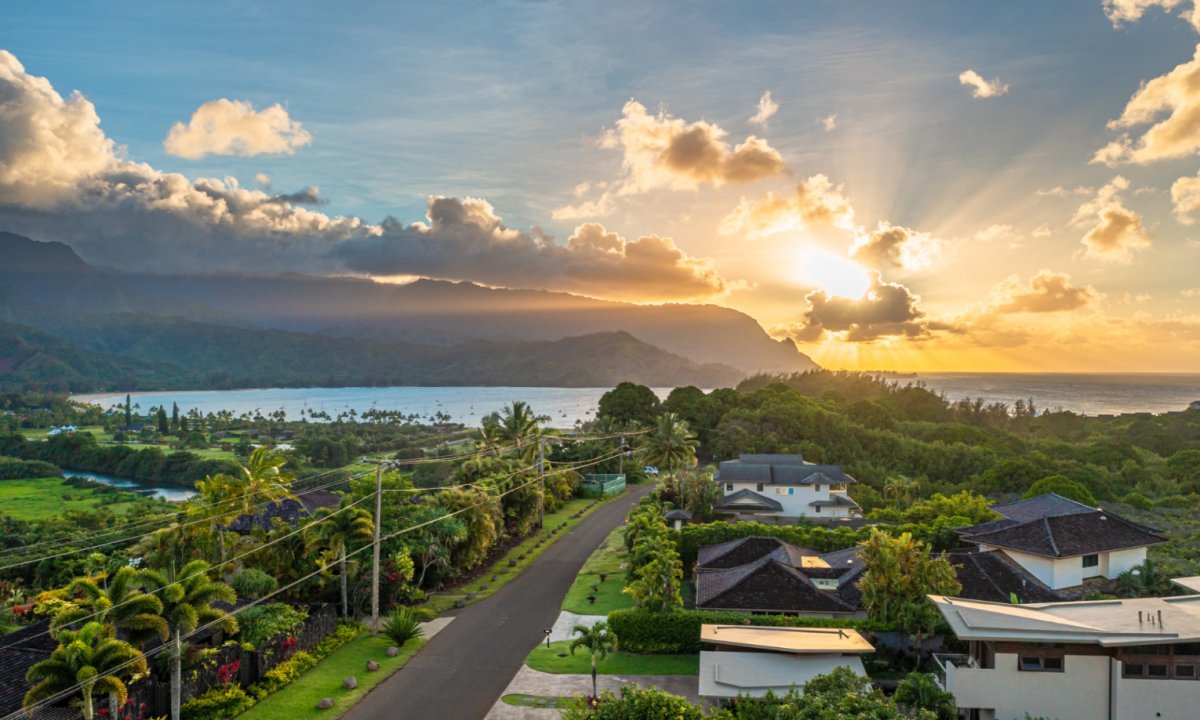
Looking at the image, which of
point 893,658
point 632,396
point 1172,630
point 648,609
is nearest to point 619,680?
point 648,609

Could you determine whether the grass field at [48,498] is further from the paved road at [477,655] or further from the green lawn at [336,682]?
the green lawn at [336,682]

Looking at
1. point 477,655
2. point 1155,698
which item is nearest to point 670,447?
point 477,655

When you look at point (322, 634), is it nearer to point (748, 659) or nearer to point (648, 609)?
point (648, 609)

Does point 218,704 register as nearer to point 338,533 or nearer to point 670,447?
point 338,533

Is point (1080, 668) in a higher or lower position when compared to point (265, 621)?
higher

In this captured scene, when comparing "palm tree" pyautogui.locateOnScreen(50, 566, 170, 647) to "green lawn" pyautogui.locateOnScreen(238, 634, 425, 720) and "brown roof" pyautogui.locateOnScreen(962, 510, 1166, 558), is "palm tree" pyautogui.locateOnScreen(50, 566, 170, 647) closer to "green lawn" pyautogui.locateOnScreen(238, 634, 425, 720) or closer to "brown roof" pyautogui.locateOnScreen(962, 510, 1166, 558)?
"green lawn" pyautogui.locateOnScreen(238, 634, 425, 720)

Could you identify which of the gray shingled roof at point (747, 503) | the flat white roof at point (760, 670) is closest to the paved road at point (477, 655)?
the flat white roof at point (760, 670)
